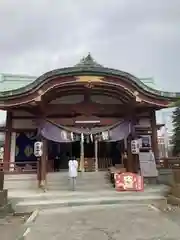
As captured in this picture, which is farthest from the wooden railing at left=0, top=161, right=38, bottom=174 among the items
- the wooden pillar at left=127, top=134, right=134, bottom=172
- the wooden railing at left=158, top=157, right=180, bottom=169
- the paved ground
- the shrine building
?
the wooden railing at left=158, top=157, right=180, bottom=169

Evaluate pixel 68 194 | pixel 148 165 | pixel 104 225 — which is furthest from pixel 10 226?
pixel 148 165

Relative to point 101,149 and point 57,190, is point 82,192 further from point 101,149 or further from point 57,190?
point 101,149

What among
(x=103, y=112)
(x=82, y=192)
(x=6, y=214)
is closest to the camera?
(x=6, y=214)

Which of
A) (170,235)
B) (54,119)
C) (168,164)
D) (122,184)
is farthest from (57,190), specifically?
(170,235)

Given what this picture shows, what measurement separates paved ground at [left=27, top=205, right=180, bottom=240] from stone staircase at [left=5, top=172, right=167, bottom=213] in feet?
3.15

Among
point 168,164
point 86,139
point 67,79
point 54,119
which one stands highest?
point 67,79

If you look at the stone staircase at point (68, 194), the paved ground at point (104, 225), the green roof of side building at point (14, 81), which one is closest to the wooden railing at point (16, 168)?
the stone staircase at point (68, 194)

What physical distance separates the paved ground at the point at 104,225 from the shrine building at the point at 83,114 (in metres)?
5.35

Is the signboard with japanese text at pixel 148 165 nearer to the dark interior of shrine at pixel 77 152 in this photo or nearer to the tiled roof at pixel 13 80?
the dark interior of shrine at pixel 77 152

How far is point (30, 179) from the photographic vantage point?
44.3 feet

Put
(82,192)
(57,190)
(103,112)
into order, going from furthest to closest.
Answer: (103,112) → (57,190) → (82,192)

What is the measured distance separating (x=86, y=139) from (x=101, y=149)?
10.6 feet

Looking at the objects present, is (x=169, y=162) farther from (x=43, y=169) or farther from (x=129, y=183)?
(x=43, y=169)

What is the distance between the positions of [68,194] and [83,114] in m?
4.95
